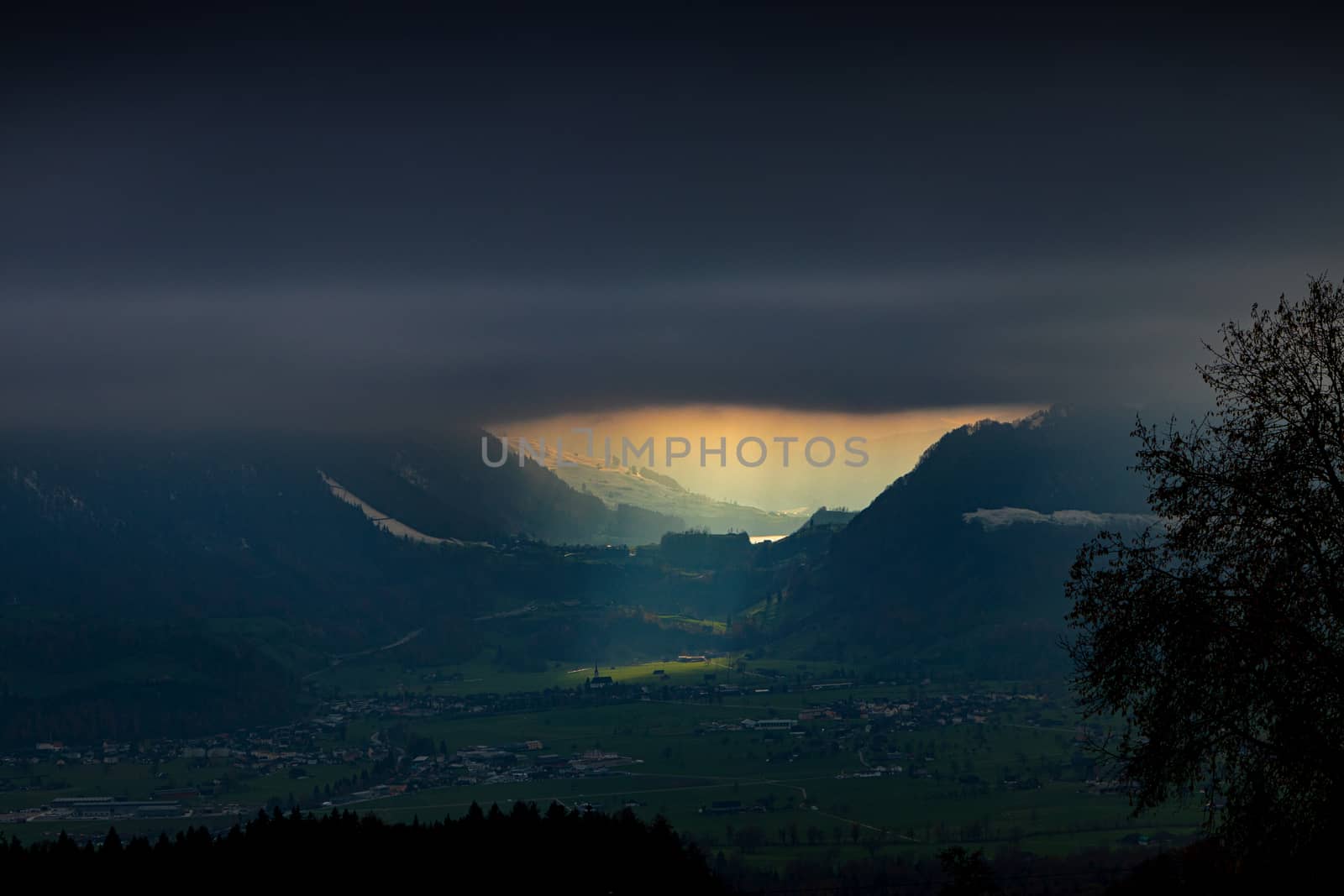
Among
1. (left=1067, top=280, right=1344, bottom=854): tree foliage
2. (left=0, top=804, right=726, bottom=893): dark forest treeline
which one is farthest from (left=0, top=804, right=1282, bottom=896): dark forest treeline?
(left=1067, top=280, right=1344, bottom=854): tree foliage

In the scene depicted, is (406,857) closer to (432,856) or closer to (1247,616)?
(432,856)

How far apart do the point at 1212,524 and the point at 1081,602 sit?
361 centimetres

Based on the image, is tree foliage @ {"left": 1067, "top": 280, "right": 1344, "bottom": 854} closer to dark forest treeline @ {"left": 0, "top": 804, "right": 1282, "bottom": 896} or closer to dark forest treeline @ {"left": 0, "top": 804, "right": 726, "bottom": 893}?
dark forest treeline @ {"left": 0, "top": 804, "right": 1282, "bottom": 896}

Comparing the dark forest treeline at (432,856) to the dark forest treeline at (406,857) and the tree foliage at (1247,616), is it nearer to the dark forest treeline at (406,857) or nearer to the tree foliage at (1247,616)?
the dark forest treeline at (406,857)

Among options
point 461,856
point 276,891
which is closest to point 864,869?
point 461,856

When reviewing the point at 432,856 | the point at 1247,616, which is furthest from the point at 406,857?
the point at 1247,616

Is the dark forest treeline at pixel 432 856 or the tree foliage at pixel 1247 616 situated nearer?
the tree foliage at pixel 1247 616

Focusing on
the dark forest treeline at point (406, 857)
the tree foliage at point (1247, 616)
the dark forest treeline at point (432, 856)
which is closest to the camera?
the tree foliage at point (1247, 616)

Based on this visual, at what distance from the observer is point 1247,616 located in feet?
114

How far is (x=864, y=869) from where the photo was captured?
19425cm

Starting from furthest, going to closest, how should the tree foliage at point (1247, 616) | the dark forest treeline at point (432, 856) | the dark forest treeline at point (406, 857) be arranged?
the dark forest treeline at point (406, 857), the dark forest treeline at point (432, 856), the tree foliage at point (1247, 616)

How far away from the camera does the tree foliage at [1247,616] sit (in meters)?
34.7

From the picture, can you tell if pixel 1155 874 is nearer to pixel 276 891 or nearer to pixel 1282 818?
pixel 1282 818


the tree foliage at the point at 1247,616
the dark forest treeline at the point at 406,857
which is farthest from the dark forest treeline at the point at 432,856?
the tree foliage at the point at 1247,616
